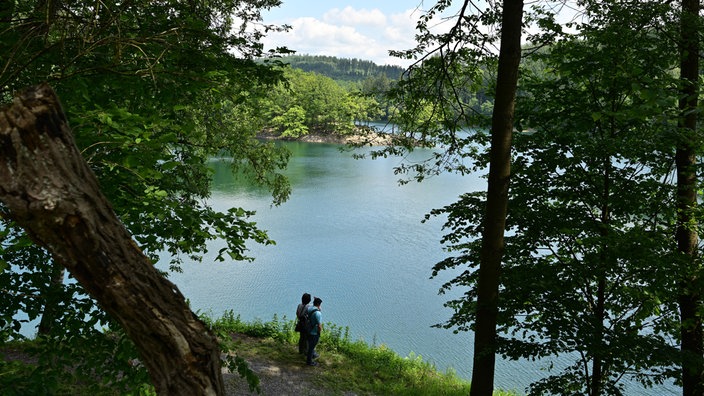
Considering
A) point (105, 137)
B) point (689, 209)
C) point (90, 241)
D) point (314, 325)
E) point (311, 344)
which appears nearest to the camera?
point (90, 241)

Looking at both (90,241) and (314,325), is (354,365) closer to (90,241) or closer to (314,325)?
(314,325)

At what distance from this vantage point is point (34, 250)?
405 cm

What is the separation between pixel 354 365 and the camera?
30.0 feet

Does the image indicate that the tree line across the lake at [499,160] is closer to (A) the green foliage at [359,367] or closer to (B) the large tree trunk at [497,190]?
(B) the large tree trunk at [497,190]

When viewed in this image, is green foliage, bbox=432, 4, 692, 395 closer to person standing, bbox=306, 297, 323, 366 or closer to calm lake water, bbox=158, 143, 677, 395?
calm lake water, bbox=158, 143, 677, 395

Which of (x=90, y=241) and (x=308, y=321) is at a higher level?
(x=90, y=241)

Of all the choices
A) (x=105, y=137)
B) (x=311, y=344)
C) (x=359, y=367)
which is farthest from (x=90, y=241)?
(x=359, y=367)

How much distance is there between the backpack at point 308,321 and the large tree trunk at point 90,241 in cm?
667

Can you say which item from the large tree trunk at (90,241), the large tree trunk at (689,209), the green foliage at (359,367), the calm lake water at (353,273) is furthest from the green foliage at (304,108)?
the large tree trunk at (90,241)

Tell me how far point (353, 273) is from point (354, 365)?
7869 millimetres

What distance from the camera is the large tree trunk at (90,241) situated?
135cm

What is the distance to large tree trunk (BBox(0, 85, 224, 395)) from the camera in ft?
4.44

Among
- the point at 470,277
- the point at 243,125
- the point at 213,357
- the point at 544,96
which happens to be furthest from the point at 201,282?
the point at 213,357

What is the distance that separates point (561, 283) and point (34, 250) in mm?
5047
